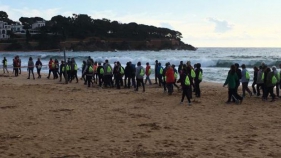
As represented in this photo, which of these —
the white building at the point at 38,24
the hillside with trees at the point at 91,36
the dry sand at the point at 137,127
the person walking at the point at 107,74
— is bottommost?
the dry sand at the point at 137,127

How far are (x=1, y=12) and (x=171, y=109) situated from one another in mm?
150426

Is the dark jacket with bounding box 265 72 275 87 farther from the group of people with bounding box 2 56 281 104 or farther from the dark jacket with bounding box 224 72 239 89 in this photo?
the dark jacket with bounding box 224 72 239 89

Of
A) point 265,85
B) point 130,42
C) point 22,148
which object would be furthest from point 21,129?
point 130,42

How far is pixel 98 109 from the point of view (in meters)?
12.6

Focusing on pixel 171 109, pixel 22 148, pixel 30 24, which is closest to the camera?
pixel 22 148

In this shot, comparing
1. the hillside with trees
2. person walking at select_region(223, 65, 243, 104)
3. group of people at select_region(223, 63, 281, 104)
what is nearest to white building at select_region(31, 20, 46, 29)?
the hillside with trees

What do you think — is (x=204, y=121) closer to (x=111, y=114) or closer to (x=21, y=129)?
(x=111, y=114)

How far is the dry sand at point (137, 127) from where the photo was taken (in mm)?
7508

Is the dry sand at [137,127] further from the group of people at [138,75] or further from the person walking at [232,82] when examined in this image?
the group of people at [138,75]

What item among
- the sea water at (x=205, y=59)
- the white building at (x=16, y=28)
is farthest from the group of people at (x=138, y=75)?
the white building at (x=16, y=28)

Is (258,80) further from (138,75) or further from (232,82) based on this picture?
(138,75)

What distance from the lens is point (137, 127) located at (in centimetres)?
973

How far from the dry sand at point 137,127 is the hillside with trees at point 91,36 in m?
98.0

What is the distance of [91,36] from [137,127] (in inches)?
4583
